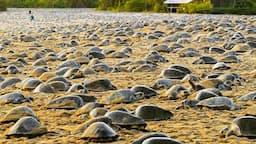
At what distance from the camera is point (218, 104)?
10.4 ft

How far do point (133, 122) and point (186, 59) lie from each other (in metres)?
3.45

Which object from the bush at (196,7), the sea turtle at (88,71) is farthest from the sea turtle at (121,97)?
the bush at (196,7)

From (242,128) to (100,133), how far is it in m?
0.63

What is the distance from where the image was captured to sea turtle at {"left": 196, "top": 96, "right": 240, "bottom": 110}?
125 inches

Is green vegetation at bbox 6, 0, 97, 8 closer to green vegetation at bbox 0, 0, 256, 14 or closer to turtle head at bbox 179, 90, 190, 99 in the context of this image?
green vegetation at bbox 0, 0, 256, 14

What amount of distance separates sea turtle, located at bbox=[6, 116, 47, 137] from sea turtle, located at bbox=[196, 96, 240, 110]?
0.95 m

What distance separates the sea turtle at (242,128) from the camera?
8.36 feet

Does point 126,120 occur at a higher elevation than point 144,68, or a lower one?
higher

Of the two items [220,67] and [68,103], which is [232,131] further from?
[220,67]

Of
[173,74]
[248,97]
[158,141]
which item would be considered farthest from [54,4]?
[158,141]

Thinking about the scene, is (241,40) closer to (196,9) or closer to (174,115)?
(174,115)

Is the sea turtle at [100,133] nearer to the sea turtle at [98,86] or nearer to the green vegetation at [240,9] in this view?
the sea turtle at [98,86]

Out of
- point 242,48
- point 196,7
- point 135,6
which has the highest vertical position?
point 242,48

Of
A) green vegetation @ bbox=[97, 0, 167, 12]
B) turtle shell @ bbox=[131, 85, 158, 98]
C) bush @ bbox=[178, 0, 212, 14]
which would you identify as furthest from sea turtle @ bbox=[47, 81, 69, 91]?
green vegetation @ bbox=[97, 0, 167, 12]
